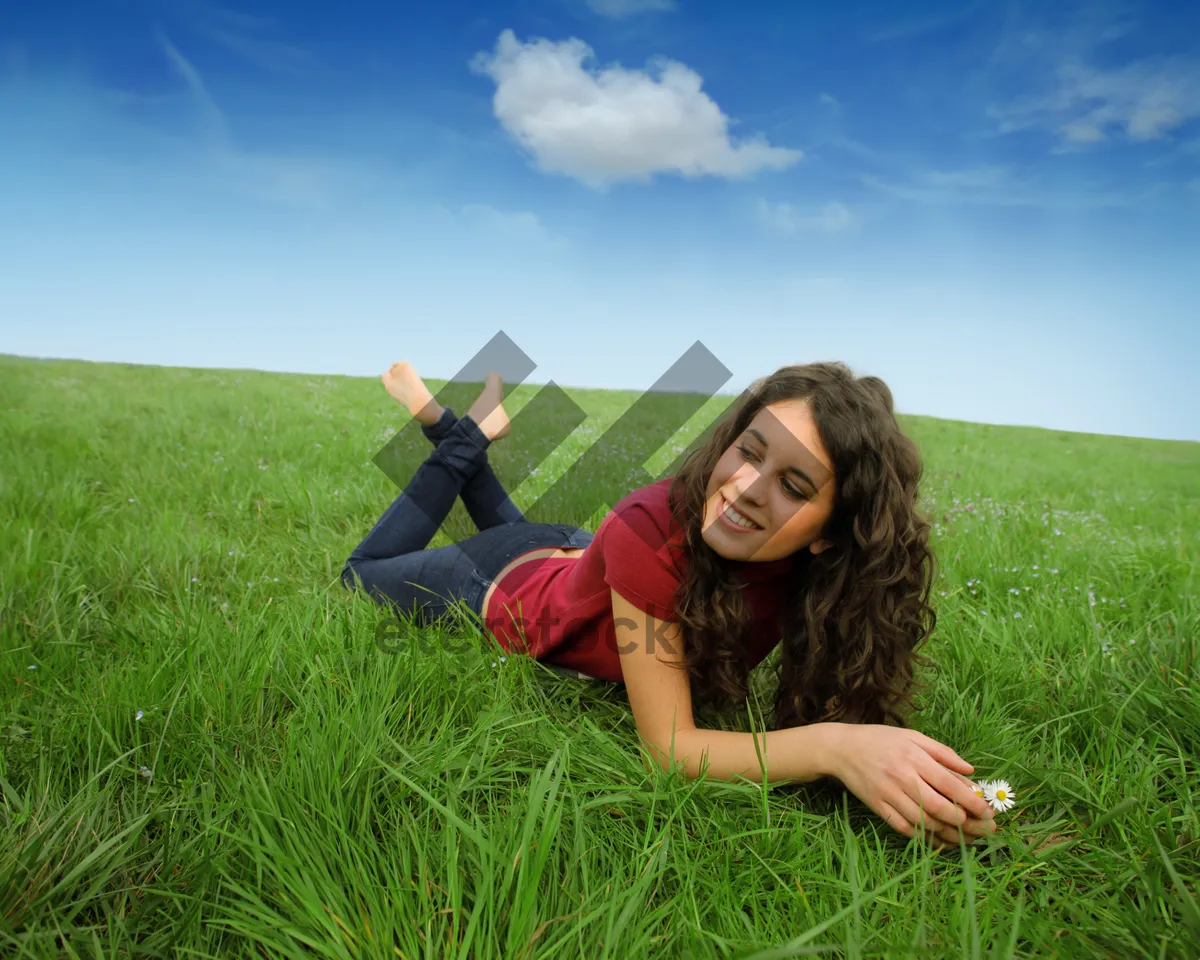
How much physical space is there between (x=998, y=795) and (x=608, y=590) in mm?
1312

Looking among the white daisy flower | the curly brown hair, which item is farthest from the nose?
→ the white daisy flower

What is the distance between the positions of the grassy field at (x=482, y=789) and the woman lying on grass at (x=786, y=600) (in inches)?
5.5

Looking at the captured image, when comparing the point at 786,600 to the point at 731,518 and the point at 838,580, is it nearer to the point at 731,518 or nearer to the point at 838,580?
the point at 838,580

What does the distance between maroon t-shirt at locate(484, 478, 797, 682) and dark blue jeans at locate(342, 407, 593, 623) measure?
0.22 meters

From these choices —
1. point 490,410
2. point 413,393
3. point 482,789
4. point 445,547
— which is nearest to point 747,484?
point 482,789

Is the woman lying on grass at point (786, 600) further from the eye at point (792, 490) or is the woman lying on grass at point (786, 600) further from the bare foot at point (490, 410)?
the bare foot at point (490, 410)

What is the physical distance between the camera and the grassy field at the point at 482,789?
62.2 inches

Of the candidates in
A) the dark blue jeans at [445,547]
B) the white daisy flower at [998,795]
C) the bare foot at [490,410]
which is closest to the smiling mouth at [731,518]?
the white daisy flower at [998,795]

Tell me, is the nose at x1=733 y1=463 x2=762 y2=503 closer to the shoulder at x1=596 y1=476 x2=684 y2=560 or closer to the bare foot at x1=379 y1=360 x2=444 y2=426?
the shoulder at x1=596 y1=476 x2=684 y2=560

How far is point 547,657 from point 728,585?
926 millimetres

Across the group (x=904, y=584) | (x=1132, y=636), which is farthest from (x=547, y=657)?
(x=1132, y=636)

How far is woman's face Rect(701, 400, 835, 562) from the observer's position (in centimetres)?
205

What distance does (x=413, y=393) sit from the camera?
387 cm

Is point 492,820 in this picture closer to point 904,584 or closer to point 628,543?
point 628,543
